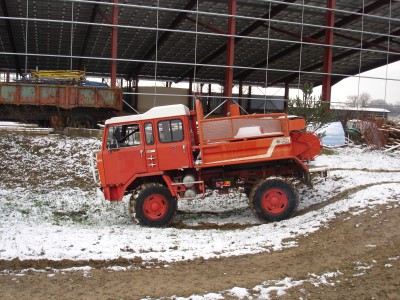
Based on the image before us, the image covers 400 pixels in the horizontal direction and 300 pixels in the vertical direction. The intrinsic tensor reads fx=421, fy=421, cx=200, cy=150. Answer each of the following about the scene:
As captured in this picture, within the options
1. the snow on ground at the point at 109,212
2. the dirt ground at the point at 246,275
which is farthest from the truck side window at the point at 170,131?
the dirt ground at the point at 246,275

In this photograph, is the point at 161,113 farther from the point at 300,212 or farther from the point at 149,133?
the point at 300,212

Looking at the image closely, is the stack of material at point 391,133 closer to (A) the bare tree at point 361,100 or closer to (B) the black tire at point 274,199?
(A) the bare tree at point 361,100

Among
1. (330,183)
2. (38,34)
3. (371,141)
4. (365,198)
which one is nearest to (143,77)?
(38,34)

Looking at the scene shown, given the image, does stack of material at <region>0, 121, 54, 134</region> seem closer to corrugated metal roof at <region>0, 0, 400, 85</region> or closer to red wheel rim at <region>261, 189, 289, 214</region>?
corrugated metal roof at <region>0, 0, 400, 85</region>

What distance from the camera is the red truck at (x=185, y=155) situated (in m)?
8.70

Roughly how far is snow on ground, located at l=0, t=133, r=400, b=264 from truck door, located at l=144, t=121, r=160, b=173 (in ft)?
4.39

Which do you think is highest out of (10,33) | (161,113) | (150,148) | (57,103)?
(10,33)

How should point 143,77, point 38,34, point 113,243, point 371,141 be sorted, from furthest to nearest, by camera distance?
point 143,77 → point 38,34 → point 371,141 → point 113,243

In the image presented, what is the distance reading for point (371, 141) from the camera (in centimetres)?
1889

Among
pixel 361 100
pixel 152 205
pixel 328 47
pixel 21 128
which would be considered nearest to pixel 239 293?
pixel 152 205

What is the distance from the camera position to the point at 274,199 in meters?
8.82

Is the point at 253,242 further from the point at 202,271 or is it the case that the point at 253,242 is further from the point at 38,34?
the point at 38,34

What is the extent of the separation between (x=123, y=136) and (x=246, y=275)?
440 cm

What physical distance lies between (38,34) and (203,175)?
68.9 ft
